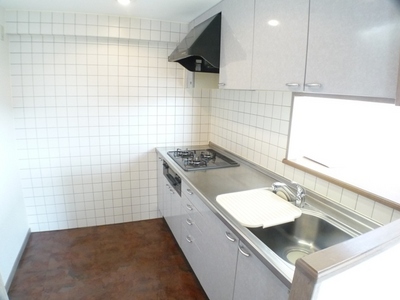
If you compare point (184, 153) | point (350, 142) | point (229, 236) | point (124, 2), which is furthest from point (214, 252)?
point (124, 2)

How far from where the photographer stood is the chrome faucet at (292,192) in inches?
60.2

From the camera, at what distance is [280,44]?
1.39m

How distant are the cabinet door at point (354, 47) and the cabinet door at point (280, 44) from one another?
6cm

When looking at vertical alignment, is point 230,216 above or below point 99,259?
above

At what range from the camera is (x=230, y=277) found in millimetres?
1422

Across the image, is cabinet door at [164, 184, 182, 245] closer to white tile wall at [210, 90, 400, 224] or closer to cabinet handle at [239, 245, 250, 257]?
white tile wall at [210, 90, 400, 224]

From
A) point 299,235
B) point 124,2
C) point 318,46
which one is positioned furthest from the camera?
point 124,2

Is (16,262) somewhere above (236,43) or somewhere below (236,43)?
below

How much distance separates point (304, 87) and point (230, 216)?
30.3 inches

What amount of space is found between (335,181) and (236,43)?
1116mm

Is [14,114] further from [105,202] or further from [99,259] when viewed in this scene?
[99,259]

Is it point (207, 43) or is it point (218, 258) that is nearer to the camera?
point (218, 258)

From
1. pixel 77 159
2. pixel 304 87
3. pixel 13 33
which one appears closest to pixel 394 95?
pixel 304 87

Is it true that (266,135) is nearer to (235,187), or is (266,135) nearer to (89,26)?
(235,187)
